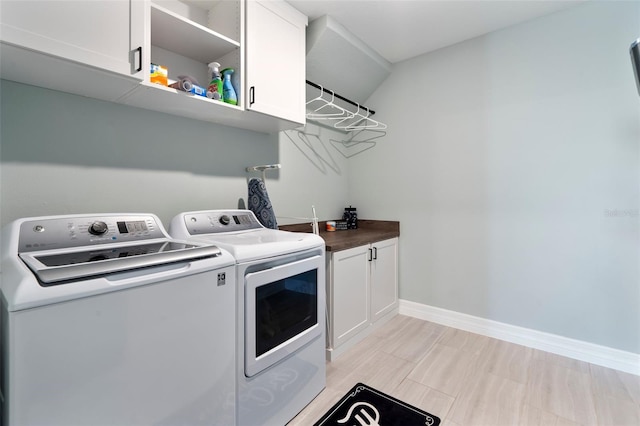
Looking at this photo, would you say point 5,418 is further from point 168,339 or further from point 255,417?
Answer: point 255,417

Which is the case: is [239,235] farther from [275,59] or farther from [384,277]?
[384,277]

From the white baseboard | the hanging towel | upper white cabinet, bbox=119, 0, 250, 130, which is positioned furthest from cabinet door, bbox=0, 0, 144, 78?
the white baseboard

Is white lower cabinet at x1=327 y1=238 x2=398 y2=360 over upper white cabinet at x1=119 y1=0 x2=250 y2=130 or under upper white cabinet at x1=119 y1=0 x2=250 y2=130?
under

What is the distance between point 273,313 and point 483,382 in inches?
55.2

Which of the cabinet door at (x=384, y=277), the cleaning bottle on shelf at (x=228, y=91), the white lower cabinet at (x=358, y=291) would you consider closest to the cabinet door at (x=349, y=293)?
the white lower cabinet at (x=358, y=291)

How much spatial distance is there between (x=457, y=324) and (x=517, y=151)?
1521 millimetres

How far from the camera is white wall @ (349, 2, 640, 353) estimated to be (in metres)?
1.89

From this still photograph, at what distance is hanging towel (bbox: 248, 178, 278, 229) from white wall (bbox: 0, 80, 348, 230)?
191 mm

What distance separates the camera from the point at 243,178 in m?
2.10

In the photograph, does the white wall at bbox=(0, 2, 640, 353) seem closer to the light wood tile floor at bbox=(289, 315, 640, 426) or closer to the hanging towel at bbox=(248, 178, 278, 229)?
the hanging towel at bbox=(248, 178, 278, 229)

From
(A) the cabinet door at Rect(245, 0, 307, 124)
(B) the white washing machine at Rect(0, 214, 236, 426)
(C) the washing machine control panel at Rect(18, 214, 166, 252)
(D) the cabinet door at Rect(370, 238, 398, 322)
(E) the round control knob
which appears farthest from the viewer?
(D) the cabinet door at Rect(370, 238, 398, 322)

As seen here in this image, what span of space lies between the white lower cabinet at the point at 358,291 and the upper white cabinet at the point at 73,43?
4.98ft

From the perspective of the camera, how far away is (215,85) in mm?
1558

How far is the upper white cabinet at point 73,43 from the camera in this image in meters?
0.97
